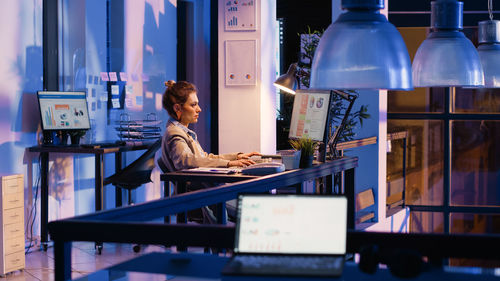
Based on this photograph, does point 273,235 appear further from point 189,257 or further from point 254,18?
point 254,18

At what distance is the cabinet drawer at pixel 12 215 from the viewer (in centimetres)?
508

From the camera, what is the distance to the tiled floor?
16.8 ft

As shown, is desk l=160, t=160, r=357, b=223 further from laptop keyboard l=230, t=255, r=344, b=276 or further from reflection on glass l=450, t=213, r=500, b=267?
reflection on glass l=450, t=213, r=500, b=267

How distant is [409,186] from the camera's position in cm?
972

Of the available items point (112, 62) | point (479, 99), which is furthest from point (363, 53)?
point (479, 99)

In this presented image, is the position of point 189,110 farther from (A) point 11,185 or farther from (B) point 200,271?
(B) point 200,271

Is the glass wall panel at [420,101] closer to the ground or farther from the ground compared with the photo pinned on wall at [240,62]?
closer to the ground

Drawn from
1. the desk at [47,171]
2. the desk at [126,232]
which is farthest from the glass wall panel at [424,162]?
the desk at [126,232]

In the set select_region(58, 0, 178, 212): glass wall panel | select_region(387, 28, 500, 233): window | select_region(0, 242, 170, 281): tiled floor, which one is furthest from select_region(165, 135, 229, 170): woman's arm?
select_region(387, 28, 500, 233): window

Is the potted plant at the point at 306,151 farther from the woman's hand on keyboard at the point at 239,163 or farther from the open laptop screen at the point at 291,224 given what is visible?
the open laptop screen at the point at 291,224

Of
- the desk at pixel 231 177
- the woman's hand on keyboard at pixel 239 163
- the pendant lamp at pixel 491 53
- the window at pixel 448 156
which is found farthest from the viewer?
the window at pixel 448 156

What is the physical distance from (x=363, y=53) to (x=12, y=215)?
372 cm

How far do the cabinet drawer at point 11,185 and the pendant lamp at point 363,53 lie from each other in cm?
346

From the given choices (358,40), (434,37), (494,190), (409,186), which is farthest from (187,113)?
(494,190)
